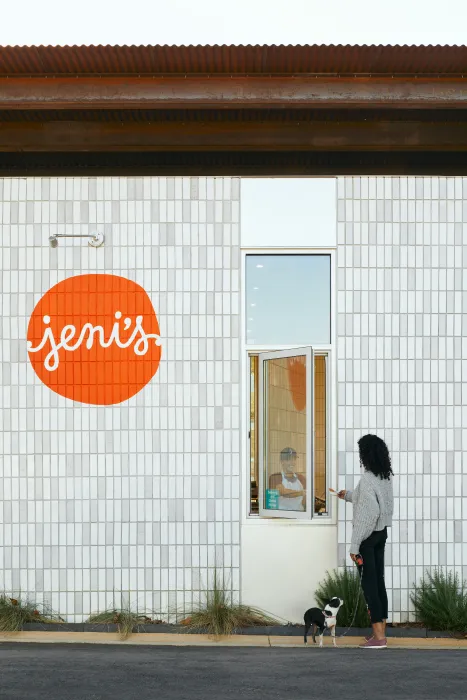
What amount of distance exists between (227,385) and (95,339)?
54.5 inches

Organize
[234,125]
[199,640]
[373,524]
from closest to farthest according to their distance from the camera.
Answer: [373,524] < [199,640] < [234,125]

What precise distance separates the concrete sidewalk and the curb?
0.20 meters

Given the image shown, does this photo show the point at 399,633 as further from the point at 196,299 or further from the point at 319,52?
the point at 319,52

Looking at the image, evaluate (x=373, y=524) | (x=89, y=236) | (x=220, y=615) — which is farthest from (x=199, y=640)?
(x=89, y=236)

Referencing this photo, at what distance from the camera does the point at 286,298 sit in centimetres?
865

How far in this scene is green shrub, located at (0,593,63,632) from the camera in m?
7.99

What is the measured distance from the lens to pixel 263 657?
7.10m

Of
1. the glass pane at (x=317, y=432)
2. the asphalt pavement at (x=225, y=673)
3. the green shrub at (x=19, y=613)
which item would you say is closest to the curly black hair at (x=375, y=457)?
the glass pane at (x=317, y=432)

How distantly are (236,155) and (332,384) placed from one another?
284 cm

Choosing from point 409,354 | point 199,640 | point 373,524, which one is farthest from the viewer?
point 409,354

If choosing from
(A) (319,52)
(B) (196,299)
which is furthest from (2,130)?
(A) (319,52)

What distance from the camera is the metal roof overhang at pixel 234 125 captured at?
836 cm

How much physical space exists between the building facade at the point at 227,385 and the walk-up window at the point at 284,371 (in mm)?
20

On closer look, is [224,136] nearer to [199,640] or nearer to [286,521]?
[286,521]
